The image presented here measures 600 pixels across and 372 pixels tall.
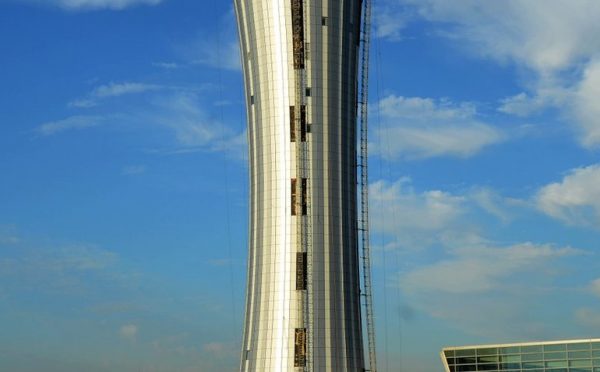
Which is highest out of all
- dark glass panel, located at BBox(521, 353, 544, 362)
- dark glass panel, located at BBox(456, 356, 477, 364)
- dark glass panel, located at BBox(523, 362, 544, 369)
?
dark glass panel, located at BBox(456, 356, 477, 364)

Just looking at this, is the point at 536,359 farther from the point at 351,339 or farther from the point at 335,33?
the point at 335,33

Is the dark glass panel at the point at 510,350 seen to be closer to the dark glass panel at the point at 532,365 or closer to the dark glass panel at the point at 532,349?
the dark glass panel at the point at 532,349

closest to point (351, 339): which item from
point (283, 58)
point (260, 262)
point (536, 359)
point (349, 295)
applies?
point (349, 295)

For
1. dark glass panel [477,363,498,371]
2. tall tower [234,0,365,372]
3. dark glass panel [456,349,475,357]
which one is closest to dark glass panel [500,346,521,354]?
dark glass panel [477,363,498,371]

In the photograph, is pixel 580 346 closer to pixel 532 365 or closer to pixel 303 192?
pixel 532 365

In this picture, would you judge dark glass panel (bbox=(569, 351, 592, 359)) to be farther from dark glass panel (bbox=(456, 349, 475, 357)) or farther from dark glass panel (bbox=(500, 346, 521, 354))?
dark glass panel (bbox=(456, 349, 475, 357))

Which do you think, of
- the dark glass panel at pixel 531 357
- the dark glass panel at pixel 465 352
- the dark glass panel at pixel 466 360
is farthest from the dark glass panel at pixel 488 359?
the dark glass panel at pixel 531 357

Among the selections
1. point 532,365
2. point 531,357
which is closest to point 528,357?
point 531,357
